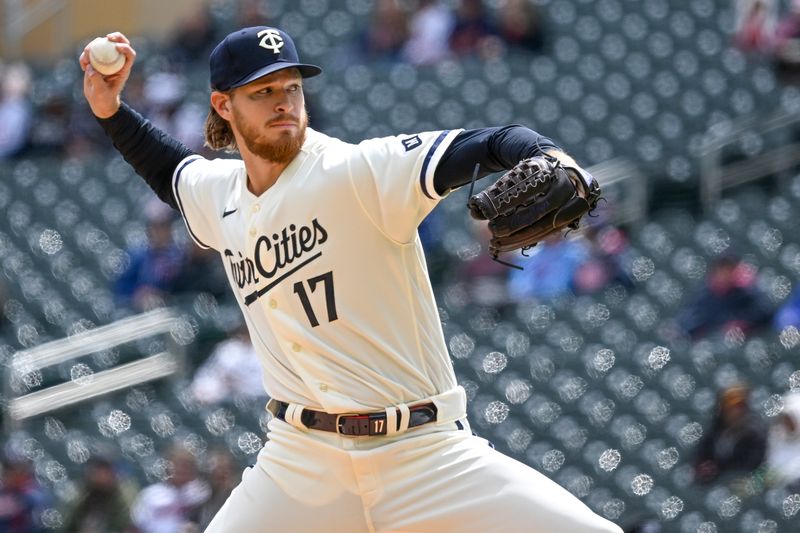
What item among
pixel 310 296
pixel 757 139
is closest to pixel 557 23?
pixel 757 139

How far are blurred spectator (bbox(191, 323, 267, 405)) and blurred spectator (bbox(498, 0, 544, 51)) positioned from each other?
2.80 metres

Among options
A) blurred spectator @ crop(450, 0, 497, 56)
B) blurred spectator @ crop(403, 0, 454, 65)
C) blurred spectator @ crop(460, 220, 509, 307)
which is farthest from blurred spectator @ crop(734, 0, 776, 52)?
blurred spectator @ crop(460, 220, 509, 307)

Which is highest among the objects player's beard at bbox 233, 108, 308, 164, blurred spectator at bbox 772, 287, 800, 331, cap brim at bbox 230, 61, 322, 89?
cap brim at bbox 230, 61, 322, 89

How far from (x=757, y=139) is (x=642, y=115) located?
2.98 feet

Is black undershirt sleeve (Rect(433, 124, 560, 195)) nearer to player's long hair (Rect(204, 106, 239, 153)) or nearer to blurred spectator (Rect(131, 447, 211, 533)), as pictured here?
player's long hair (Rect(204, 106, 239, 153))

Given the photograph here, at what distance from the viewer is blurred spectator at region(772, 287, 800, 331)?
6.54 m

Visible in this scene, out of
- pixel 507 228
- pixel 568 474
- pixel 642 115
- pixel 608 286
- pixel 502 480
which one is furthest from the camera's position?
pixel 642 115

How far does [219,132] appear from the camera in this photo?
3461 millimetres

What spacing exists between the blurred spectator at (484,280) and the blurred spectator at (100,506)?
2113mm

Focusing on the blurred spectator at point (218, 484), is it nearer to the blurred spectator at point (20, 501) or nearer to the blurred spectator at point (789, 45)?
the blurred spectator at point (20, 501)

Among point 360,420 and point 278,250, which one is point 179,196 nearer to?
point 278,250

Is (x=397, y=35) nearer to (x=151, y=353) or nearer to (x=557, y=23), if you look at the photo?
(x=557, y=23)

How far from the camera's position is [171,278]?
784 cm

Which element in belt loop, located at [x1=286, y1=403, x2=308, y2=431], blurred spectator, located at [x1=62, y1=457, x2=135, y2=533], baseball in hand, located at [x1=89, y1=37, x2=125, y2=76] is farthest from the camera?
blurred spectator, located at [x1=62, y1=457, x2=135, y2=533]
